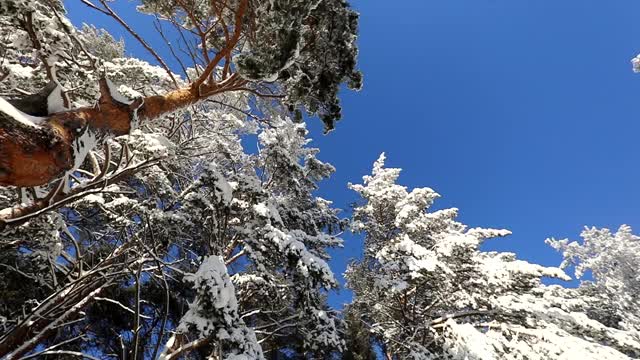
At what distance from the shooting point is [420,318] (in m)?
11.3

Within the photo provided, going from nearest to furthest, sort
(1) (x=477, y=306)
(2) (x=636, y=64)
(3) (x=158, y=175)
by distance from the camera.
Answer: (2) (x=636, y=64) → (3) (x=158, y=175) → (1) (x=477, y=306)

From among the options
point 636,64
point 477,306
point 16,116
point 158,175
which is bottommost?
point 16,116

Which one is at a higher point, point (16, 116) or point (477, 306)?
point (477, 306)

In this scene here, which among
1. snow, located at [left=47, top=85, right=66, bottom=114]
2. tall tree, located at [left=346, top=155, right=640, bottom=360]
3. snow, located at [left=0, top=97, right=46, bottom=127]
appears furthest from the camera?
tall tree, located at [left=346, top=155, right=640, bottom=360]

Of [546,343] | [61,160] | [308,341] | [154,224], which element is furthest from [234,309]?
[546,343]

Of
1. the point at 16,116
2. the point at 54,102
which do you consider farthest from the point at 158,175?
the point at 16,116

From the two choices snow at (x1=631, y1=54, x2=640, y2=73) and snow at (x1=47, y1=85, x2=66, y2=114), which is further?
snow at (x1=631, y1=54, x2=640, y2=73)

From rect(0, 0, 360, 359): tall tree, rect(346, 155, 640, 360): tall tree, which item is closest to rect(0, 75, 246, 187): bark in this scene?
rect(0, 0, 360, 359): tall tree

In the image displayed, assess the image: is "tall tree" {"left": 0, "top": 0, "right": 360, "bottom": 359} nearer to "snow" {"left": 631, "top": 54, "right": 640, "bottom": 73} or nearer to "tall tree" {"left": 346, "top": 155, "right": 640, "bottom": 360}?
"tall tree" {"left": 346, "top": 155, "right": 640, "bottom": 360}

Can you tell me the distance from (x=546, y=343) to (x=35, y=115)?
9861mm

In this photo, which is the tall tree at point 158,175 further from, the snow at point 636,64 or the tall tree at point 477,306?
the snow at point 636,64

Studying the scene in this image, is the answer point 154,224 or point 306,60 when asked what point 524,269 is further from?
point 154,224

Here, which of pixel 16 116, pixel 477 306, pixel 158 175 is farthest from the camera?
pixel 477 306

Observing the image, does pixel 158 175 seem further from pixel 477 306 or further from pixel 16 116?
pixel 477 306
